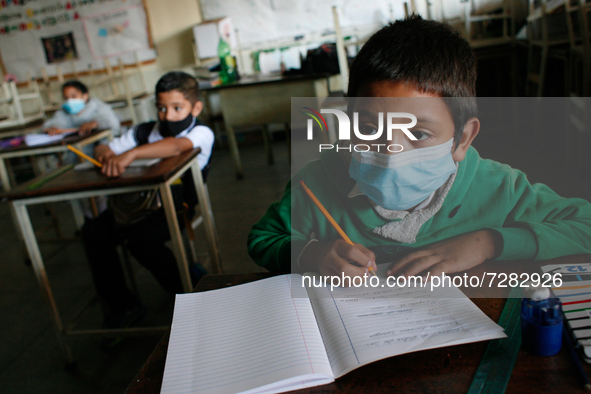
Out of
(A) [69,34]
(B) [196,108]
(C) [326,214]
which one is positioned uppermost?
(A) [69,34]

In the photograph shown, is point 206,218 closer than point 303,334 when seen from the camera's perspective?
No

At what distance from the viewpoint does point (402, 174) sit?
0.51 meters

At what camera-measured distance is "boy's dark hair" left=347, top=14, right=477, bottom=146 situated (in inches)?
20.2

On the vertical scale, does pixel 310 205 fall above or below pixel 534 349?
above

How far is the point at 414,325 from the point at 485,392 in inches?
3.7

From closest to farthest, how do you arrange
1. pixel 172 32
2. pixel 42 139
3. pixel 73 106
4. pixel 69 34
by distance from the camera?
pixel 42 139, pixel 73 106, pixel 172 32, pixel 69 34

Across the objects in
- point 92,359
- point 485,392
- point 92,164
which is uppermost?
point 92,164

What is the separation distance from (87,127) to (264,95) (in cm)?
120

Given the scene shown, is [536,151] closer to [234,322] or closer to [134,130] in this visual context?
[234,322]

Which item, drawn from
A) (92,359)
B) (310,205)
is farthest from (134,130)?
(310,205)

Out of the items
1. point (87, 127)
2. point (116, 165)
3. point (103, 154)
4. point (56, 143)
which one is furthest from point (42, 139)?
point (116, 165)

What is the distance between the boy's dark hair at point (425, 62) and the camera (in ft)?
1.69

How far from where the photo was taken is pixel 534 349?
1.29 ft

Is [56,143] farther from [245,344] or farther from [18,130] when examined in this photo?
[245,344]
